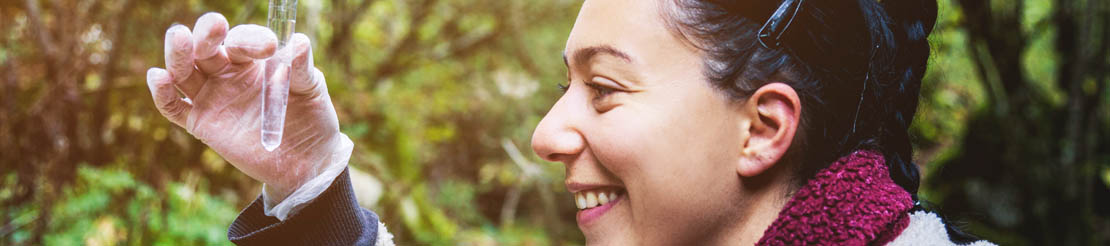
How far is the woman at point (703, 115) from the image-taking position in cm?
114

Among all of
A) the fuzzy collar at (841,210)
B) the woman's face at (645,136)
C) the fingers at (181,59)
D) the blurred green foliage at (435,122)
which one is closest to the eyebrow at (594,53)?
the woman's face at (645,136)

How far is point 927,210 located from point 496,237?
4661 mm

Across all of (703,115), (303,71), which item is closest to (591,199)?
(703,115)

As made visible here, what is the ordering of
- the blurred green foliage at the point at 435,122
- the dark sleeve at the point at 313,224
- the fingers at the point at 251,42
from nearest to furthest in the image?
the fingers at the point at 251,42, the dark sleeve at the point at 313,224, the blurred green foliage at the point at 435,122

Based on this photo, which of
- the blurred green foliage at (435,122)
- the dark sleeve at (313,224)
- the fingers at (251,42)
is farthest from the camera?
the blurred green foliage at (435,122)

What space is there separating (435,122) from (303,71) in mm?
4707

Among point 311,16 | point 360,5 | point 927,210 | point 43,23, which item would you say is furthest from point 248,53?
point 360,5

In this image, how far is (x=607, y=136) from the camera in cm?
115

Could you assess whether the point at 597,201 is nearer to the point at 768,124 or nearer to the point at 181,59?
the point at 768,124

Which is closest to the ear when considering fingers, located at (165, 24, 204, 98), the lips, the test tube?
the lips

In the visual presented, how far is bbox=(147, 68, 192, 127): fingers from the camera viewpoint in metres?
1.14

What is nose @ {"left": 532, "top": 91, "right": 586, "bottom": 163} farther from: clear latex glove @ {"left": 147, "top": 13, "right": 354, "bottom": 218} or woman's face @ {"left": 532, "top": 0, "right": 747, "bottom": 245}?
clear latex glove @ {"left": 147, "top": 13, "right": 354, "bottom": 218}

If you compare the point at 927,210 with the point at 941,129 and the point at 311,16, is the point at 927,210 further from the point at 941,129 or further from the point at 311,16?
the point at 941,129

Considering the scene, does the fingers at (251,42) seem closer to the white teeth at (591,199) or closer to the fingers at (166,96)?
the fingers at (166,96)
